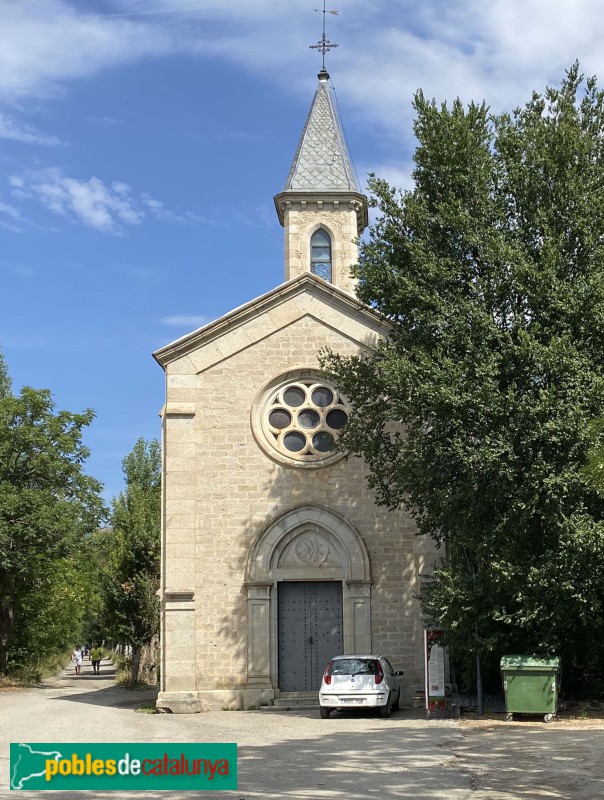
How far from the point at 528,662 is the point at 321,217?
1519 cm

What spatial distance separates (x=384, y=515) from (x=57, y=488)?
13794 mm

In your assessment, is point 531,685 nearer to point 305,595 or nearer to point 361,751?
point 361,751

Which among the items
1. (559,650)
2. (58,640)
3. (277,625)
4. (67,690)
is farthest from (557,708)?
(58,640)

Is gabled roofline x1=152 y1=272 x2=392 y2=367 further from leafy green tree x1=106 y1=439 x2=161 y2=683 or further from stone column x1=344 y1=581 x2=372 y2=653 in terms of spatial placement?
leafy green tree x1=106 y1=439 x2=161 y2=683

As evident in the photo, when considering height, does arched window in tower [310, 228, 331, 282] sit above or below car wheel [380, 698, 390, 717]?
above

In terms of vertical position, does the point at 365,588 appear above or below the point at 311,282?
below

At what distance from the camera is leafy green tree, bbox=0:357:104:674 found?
30.4 m

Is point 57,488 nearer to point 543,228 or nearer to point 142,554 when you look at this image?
point 142,554

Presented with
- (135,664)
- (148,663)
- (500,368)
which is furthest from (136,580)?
(500,368)

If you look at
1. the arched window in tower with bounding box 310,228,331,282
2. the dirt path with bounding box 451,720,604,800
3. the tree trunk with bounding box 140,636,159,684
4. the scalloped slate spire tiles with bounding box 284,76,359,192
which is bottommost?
the tree trunk with bounding box 140,636,159,684

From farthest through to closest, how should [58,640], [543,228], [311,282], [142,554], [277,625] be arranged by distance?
[58,640], [142,554], [311,282], [277,625], [543,228]

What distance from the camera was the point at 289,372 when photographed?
944 inches

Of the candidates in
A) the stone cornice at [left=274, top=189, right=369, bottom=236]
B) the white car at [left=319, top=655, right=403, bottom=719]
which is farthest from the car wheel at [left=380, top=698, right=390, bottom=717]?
the stone cornice at [left=274, top=189, right=369, bottom=236]

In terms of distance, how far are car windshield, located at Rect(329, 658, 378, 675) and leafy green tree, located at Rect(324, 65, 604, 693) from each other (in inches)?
62.9
